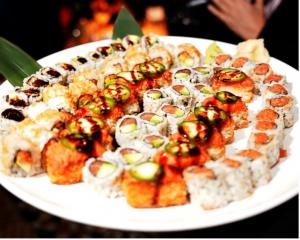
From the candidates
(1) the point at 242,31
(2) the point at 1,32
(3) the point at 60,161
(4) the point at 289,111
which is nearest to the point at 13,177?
(3) the point at 60,161

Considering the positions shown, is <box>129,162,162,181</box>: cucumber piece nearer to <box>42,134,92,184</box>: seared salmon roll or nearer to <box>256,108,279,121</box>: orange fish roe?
<box>42,134,92,184</box>: seared salmon roll

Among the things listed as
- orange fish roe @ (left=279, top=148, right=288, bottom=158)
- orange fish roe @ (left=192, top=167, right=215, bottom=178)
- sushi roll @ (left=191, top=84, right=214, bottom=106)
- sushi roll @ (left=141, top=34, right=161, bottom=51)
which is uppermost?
orange fish roe @ (left=192, top=167, right=215, bottom=178)

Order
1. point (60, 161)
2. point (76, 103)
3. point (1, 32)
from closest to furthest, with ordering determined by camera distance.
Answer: point (60, 161) → point (76, 103) → point (1, 32)

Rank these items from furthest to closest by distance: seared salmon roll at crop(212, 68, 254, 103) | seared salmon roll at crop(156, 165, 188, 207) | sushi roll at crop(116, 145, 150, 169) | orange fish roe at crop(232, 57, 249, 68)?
1. orange fish roe at crop(232, 57, 249, 68)
2. seared salmon roll at crop(212, 68, 254, 103)
3. sushi roll at crop(116, 145, 150, 169)
4. seared salmon roll at crop(156, 165, 188, 207)

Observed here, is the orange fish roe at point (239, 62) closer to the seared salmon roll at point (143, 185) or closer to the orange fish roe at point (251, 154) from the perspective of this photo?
the orange fish roe at point (251, 154)

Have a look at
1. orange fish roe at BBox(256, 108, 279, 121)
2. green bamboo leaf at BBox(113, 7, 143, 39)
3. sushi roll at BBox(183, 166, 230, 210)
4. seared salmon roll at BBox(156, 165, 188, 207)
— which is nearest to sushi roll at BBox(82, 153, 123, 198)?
seared salmon roll at BBox(156, 165, 188, 207)

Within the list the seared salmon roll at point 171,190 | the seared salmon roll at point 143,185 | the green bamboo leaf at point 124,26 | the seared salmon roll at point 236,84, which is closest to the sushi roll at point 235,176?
the seared salmon roll at point 171,190

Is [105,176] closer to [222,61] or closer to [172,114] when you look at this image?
[172,114]

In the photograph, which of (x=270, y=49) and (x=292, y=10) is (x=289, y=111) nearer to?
(x=270, y=49)
